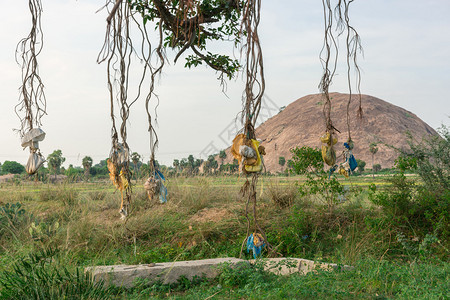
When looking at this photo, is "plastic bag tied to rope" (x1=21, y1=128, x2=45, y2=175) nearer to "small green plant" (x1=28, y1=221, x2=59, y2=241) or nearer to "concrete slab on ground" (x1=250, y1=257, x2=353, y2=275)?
"concrete slab on ground" (x1=250, y1=257, x2=353, y2=275)

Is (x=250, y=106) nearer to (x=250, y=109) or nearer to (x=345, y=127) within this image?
(x=250, y=109)

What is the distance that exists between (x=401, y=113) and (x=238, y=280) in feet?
329

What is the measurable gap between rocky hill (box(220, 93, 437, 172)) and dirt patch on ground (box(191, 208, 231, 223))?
6518 centimetres

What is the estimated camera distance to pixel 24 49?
3.10 meters

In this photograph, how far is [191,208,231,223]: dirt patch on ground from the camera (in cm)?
666

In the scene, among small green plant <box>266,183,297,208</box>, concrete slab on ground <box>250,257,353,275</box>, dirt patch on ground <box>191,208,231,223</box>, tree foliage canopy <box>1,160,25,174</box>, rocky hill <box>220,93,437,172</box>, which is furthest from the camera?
rocky hill <box>220,93,437,172</box>

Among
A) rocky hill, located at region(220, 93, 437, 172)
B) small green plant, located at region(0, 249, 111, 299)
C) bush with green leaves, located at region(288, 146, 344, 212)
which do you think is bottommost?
small green plant, located at region(0, 249, 111, 299)

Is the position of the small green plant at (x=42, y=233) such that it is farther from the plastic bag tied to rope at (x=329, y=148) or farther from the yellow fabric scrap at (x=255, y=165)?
the plastic bag tied to rope at (x=329, y=148)

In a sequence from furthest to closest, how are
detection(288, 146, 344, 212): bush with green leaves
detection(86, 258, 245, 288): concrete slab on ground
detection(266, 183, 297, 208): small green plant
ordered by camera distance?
1. detection(266, 183, 297, 208): small green plant
2. detection(288, 146, 344, 212): bush with green leaves
3. detection(86, 258, 245, 288): concrete slab on ground

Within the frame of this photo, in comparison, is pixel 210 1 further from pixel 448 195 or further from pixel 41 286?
pixel 448 195

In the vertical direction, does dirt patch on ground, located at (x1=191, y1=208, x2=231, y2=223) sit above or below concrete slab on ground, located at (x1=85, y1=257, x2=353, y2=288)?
above

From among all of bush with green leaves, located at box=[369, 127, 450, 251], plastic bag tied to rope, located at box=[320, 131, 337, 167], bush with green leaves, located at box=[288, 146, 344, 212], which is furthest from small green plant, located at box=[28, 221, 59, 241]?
bush with green leaves, located at box=[369, 127, 450, 251]

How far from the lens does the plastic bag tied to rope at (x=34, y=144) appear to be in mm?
2797

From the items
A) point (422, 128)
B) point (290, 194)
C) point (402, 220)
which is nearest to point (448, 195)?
point (402, 220)
